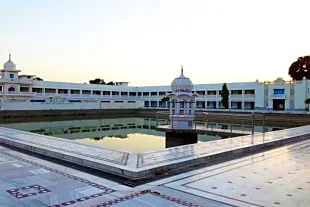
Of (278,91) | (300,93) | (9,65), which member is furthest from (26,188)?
(9,65)

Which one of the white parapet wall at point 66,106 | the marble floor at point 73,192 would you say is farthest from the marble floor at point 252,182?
the white parapet wall at point 66,106

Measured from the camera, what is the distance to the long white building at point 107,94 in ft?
128

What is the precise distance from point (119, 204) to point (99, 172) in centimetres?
198

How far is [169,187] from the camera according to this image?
5.30m

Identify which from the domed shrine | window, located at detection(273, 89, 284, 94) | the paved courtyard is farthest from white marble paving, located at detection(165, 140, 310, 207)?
the domed shrine

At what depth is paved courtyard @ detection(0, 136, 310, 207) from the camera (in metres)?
4.57

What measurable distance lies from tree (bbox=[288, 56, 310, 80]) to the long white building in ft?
28.4

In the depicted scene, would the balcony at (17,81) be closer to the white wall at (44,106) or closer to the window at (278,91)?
the white wall at (44,106)

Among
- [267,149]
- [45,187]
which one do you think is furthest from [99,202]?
[267,149]

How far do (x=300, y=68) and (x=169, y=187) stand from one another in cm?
4814

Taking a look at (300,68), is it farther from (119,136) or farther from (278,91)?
(119,136)

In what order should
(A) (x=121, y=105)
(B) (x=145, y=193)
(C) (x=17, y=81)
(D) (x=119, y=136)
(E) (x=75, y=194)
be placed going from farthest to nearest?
(A) (x=121, y=105), (C) (x=17, y=81), (D) (x=119, y=136), (B) (x=145, y=193), (E) (x=75, y=194)

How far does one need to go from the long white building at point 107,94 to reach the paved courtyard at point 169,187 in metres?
31.8

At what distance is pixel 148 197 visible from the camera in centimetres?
478
